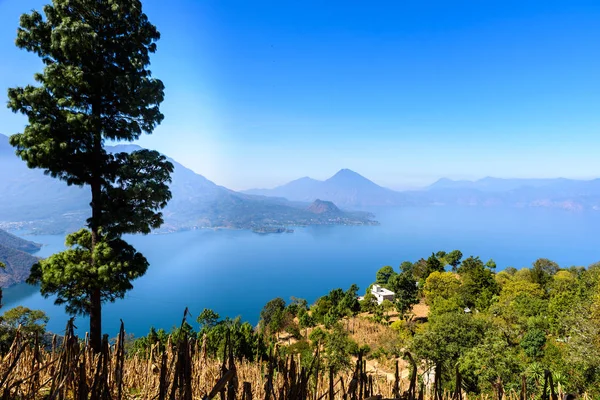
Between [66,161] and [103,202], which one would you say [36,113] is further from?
[103,202]

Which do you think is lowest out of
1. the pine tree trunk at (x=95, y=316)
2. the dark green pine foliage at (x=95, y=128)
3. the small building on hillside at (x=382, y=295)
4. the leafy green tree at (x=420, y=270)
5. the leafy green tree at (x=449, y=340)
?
the small building on hillside at (x=382, y=295)

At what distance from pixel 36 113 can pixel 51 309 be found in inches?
2880

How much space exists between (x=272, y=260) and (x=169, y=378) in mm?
102980

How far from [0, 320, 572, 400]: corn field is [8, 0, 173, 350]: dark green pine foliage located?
321cm

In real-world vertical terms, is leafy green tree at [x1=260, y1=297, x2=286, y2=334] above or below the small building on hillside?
below

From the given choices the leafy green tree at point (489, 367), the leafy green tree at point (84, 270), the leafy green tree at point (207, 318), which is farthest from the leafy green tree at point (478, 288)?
the leafy green tree at point (84, 270)

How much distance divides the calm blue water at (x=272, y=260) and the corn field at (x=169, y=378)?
165 feet

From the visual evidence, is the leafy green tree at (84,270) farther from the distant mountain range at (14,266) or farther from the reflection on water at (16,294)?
the distant mountain range at (14,266)

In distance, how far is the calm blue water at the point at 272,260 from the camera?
5894cm

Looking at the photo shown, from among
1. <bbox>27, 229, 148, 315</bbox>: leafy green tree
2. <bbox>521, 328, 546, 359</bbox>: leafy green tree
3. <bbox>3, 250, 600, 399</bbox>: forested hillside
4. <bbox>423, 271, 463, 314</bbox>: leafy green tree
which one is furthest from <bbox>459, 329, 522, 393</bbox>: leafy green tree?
<bbox>423, 271, 463, 314</bbox>: leafy green tree

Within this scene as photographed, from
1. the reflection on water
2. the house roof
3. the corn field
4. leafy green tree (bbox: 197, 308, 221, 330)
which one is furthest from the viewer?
the reflection on water

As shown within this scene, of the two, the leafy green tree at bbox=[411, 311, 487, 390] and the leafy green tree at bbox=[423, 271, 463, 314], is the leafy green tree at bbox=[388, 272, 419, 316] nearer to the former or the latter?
the leafy green tree at bbox=[423, 271, 463, 314]

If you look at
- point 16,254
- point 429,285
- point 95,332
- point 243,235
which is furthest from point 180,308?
point 243,235

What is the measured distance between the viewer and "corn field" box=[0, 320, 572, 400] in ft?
3.88
